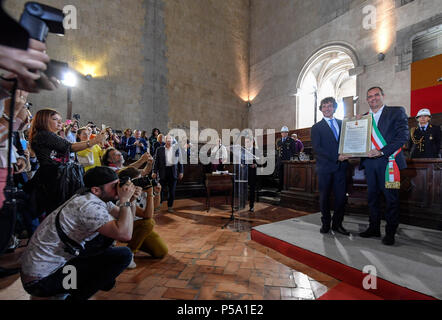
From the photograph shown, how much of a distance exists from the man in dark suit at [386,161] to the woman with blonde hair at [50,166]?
2963 mm

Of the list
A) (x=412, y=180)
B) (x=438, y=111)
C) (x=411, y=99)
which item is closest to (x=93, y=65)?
(x=412, y=180)

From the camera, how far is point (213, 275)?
6.28 feet

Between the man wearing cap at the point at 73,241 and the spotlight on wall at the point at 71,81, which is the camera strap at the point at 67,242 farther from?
the spotlight on wall at the point at 71,81

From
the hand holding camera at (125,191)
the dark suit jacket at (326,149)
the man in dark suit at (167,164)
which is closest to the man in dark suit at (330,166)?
the dark suit jacket at (326,149)

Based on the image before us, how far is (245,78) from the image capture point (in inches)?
488

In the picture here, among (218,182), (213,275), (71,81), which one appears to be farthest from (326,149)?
(71,81)

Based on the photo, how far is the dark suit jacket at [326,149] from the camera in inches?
102

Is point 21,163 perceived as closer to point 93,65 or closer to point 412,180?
point 412,180

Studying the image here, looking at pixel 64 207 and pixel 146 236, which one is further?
pixel 146 236

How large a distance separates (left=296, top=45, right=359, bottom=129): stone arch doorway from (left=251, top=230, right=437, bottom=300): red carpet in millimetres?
7949

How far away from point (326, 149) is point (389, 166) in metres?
0.66

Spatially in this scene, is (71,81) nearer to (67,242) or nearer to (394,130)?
(67,242)

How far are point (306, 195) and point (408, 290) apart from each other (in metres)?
3.21

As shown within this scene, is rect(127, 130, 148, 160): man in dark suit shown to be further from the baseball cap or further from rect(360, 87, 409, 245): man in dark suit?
rect(360, 87, 409, 245): man in dark suit
